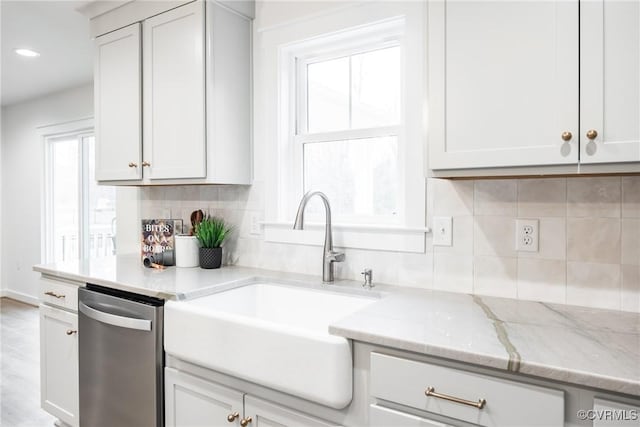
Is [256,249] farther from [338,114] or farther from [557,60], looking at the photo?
[557,60]

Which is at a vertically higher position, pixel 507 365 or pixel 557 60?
pixel 557 60

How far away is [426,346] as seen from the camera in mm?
1091

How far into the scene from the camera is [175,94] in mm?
2158

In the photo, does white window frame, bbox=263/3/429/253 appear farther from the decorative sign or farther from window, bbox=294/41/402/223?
the decorative sign

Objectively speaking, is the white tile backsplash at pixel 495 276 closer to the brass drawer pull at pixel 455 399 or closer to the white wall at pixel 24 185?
the brass drawer pull at pixel 455 399

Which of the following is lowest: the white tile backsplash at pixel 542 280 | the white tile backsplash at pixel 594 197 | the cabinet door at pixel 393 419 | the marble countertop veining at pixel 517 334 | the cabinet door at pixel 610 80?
the cabinet door at pixel 393 419

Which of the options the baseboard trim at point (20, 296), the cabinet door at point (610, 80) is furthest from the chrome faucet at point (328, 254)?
the baseboard trim at point (20, 296)

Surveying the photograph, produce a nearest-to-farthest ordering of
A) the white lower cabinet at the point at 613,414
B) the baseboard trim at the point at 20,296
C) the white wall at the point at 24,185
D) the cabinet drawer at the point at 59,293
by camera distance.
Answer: the white lower cabinet at the point at 613,414, the cabinet drawer at the point at 59,293, the white wall at the point at 24,185, the baseboard trim at the point at 20,296

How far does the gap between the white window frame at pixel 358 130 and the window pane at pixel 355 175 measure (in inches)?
2.6

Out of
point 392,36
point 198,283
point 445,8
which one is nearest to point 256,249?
point 198,283

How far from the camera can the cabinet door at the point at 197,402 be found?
1492 mm

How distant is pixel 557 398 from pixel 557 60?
0.88 m

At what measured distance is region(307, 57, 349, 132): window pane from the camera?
213 cm

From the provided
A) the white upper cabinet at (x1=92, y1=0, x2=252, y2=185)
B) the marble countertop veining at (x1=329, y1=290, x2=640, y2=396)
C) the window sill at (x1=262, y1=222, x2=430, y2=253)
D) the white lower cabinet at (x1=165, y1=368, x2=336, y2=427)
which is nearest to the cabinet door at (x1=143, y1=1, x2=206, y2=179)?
the white upper cabinet at (x1=92, y1=0, x2=252, y2=185)
